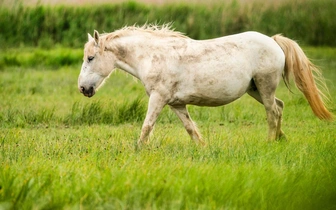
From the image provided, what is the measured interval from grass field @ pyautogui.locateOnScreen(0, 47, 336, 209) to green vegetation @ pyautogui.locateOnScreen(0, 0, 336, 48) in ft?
23.8

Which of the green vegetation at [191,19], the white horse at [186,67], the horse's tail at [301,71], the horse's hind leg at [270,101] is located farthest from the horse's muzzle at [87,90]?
the green vegetation at [191,19]

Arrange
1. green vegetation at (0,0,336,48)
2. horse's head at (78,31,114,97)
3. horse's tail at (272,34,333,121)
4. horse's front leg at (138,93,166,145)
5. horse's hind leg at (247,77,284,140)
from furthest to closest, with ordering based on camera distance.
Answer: green vegetation at (0,0,336,48), horse's tail at (272,34,333,121), horse's hind leg at (247,77,284,140), horse's head at (78,31,114,97), horse's front leg at (138,93,166,145)

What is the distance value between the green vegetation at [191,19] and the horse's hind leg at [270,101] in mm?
11816

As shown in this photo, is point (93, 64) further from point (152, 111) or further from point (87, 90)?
point (152, 111)

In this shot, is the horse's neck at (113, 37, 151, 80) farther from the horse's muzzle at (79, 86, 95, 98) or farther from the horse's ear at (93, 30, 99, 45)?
the horse's muzzle at (79, 86, 95, 98)

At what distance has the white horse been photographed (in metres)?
8.40

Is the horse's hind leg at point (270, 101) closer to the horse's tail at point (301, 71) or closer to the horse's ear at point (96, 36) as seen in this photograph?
the horse's tail at point (301, 71)

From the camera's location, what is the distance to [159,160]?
6980 mm

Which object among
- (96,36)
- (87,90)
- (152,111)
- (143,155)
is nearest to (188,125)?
(152,111)

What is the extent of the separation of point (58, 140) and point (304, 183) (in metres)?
4.22

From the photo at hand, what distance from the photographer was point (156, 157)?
23.0ft

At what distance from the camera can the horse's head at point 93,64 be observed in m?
8.66

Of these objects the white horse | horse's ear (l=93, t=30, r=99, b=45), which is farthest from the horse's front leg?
horse's ear (l=93, t=30, r=99, b=45)

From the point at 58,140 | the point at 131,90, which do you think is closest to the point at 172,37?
the point at 58,140
